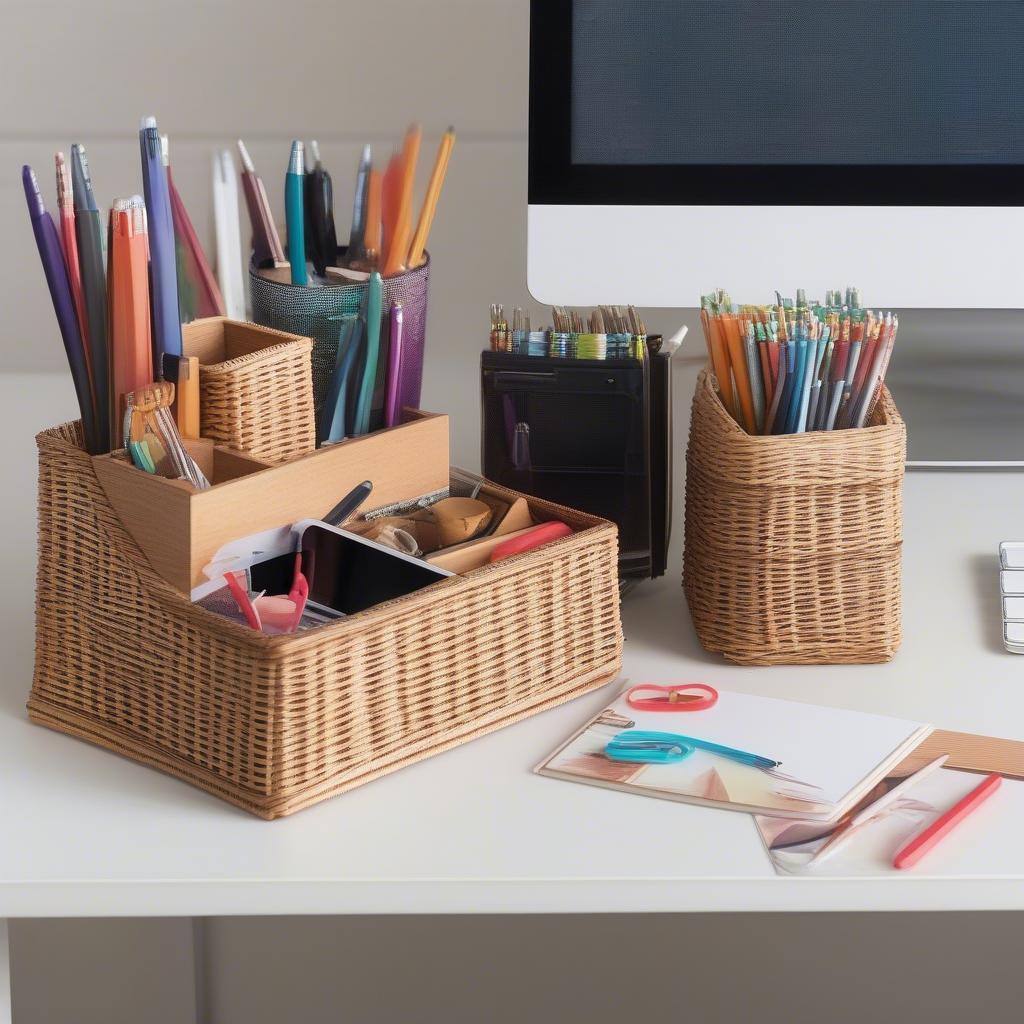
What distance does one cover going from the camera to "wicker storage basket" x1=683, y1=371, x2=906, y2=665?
0.60 m

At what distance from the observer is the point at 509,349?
68 centimetres

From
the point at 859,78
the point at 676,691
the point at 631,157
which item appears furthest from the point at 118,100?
A: the point at 676,691

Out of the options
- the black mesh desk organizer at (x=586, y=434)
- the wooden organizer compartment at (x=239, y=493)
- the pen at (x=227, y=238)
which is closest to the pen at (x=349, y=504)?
the wooden organizer compartment at (x=239, y=493)

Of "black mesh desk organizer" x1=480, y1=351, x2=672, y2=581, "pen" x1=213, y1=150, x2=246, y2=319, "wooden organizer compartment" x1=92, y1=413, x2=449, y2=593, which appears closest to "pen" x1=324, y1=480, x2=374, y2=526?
"wooden organizer compartment" x1=92, y1=413, x2=449, y2=593

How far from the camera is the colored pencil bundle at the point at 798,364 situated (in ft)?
1.98

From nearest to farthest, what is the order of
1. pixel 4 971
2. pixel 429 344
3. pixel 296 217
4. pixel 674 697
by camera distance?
pixel 4 971 → pixel 674 697 → pixel 296 217 → pixel 429 344

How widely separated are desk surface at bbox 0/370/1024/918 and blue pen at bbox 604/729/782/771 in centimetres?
3

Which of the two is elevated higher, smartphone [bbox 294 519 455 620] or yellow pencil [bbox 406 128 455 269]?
yellow pencil [bbox 406 128 455 269]

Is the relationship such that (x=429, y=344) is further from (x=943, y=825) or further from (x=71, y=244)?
(x=943, y=825)

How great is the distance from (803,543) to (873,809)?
15 centimetres

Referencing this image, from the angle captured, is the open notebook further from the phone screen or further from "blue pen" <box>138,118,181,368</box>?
"blue pen" <box>138,118,181,368</box>

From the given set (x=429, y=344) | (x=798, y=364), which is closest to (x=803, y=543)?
(x=798, y=364)

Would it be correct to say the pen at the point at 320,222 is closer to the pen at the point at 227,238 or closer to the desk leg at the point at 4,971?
the pen at the point at 227,238

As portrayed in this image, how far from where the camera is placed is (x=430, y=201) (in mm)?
706
